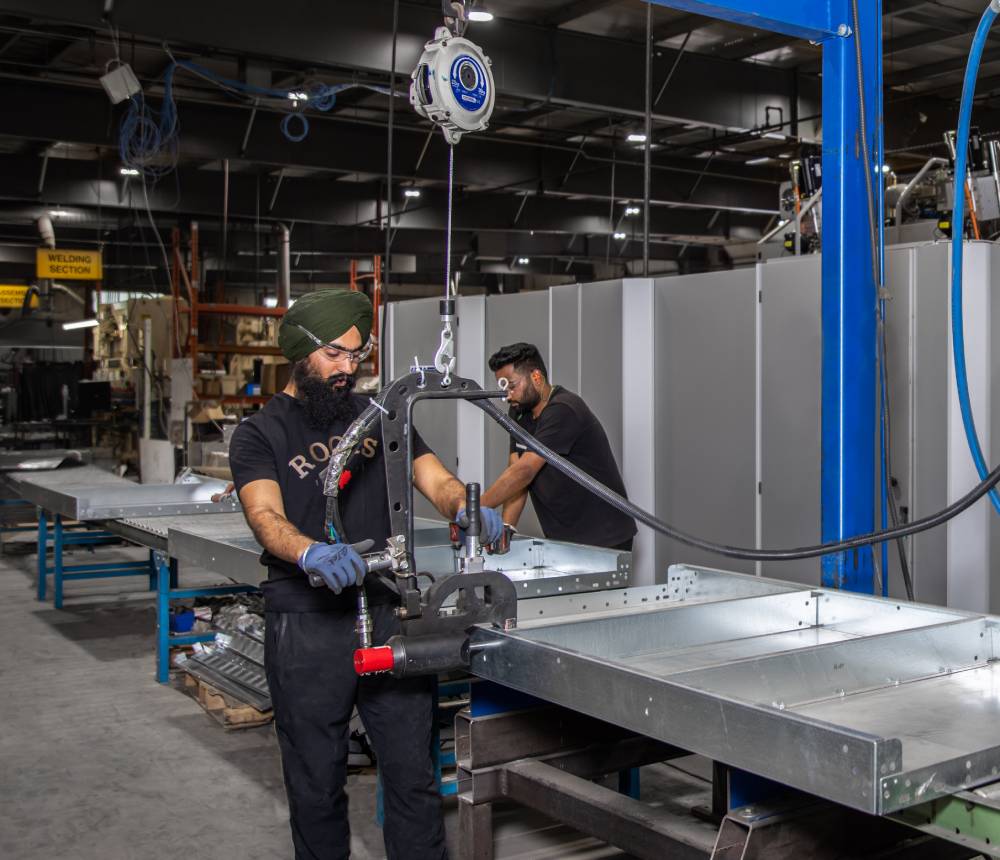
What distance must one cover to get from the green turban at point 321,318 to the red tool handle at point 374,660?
2.54 feet

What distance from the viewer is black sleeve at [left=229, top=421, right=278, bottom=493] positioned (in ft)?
7.85

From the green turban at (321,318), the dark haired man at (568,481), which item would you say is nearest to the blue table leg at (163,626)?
the dark haired man at (568,481)

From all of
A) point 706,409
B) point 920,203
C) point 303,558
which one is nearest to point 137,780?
point 303,558

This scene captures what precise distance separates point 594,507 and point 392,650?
204 cm

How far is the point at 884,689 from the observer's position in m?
1.91

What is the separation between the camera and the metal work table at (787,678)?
141 cm

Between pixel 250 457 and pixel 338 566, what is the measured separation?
51 cm

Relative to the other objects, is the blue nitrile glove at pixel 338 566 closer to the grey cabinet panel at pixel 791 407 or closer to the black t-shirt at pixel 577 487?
the black t-shirt at pixel 577 487

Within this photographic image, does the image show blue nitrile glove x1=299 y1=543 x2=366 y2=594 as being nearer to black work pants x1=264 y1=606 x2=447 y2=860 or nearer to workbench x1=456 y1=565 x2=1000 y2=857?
workbench x1=456 y1=565 x2=1000 y2=857

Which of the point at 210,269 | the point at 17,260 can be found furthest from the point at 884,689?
the point at 17,260

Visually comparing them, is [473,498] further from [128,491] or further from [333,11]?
[333,11]

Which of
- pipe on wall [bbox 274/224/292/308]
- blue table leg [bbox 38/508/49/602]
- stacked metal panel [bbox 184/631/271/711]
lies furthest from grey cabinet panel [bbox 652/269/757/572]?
pipe on wall [bbox 274/224/292/308]

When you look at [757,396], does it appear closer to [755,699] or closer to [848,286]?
[848,286]

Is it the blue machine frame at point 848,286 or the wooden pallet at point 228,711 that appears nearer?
the blue machine frame at point 848,286
